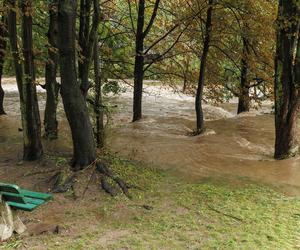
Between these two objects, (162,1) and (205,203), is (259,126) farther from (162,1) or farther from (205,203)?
(205,203)

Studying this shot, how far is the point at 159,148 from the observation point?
1108cm

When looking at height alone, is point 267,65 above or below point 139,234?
above

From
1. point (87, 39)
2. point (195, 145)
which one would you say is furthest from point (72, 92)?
point (195, 145)

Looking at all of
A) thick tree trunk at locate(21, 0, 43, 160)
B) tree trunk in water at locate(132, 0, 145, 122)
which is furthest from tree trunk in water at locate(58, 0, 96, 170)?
tree trunk in water at locate(132, 0, 145, 122)

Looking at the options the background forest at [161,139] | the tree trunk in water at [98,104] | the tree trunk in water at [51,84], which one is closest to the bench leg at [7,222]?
the background forest at [161,139]

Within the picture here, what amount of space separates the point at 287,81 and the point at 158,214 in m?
4.97

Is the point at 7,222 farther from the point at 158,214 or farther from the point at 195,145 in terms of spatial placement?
the point at 195,145

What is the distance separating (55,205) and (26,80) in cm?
268

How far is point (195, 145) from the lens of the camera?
11.5m

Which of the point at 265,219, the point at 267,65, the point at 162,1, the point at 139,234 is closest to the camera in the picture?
the point at 139,234

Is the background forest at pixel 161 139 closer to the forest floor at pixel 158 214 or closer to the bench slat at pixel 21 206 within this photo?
the forest floor at pixel 158 214

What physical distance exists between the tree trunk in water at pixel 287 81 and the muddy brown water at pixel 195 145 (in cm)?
48

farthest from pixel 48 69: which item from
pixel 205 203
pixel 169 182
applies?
pixel 205 203

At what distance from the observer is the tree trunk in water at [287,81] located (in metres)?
9.45
